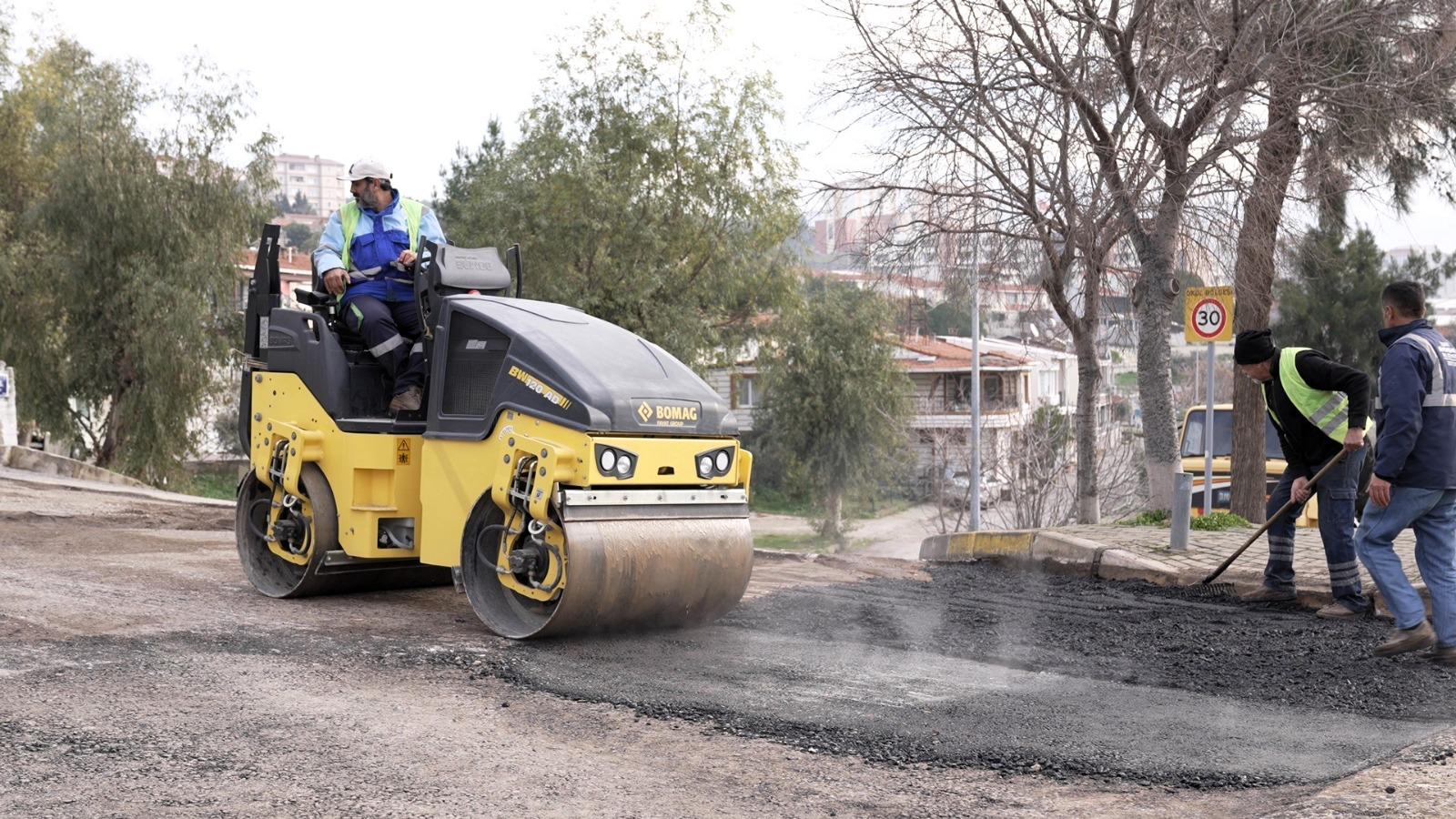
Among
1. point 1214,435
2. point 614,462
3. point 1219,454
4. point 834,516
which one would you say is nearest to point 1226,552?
point 614,462

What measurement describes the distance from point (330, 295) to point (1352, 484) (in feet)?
19.1

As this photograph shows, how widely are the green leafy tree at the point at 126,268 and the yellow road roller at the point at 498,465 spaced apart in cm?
1996

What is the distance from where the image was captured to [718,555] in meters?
6.71

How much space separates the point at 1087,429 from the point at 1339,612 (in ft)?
23.3

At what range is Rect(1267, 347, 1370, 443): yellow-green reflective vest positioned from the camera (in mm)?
7820

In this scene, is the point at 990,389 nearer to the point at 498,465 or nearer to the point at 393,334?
the point at 393,334

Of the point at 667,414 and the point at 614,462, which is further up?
the point at 667,414

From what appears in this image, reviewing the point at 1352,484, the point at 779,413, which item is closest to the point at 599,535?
the point at 1352,484

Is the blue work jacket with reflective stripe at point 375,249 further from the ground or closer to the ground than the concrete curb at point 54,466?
further from the ground

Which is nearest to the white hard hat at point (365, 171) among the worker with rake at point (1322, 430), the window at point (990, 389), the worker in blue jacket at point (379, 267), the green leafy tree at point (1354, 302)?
the worker in blue jacket at point (379, 267)

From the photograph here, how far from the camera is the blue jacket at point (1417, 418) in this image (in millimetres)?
6488

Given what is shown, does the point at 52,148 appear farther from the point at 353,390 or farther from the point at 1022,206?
the point at 353,390

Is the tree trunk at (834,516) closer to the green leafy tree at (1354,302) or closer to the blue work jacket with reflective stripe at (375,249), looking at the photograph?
the green leafy tree at (1354,302)

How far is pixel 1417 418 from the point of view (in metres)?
6.48
